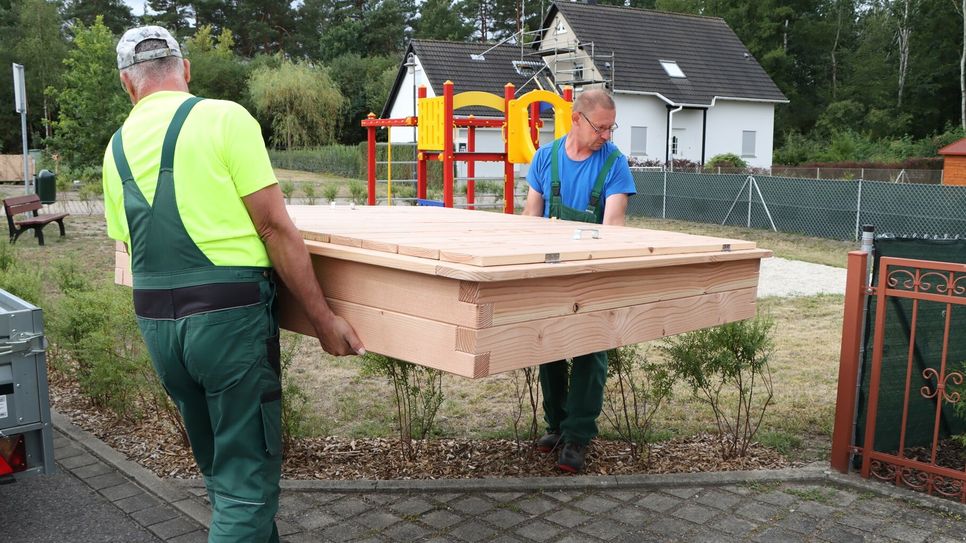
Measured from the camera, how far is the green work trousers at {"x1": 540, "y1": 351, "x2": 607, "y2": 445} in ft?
14.1

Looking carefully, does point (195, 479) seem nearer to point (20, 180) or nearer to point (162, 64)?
point (162, 64)

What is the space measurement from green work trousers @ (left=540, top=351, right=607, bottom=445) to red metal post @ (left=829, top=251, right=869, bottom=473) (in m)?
1.29

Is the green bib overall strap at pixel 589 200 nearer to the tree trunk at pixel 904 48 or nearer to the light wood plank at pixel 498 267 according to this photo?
the light wood plank at pixel 498 267

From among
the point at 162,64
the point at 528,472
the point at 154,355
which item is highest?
the point at 162,64

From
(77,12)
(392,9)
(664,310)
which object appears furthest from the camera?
(392,9)

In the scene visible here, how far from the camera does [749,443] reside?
16.4 feet

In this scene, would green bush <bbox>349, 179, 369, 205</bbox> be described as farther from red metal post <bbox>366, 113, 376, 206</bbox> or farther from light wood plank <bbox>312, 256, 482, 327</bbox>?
light wood plank <bbox>312, 256, 482, 327</bbox>

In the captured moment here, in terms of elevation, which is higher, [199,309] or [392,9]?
[392,9]

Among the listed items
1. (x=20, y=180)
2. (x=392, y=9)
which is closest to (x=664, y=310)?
(x=20, y=180)

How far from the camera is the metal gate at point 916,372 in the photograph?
4168mm

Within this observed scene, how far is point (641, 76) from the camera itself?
36219 millimetres

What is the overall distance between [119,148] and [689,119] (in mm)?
37371

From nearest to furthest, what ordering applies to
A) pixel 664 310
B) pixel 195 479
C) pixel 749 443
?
pixel 664 310 < pixel 195 479 < pixel 749 443

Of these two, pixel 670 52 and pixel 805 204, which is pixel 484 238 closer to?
pixel 805 204
